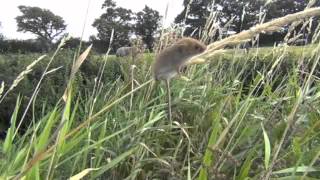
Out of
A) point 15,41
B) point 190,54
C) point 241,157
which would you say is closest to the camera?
point 190,54

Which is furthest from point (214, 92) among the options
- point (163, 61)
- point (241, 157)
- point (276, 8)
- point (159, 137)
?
point (276, 8)

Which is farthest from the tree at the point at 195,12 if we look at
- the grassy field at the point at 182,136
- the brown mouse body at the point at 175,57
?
the brown mouse body at the point at 175,57

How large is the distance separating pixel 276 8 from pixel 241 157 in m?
8.91

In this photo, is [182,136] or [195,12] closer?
[182,136]

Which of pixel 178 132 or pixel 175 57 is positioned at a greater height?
pixel 175 57

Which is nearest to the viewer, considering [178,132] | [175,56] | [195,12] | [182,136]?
[175,56]

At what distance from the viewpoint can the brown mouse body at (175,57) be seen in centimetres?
128

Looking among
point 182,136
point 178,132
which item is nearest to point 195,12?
point 178,132

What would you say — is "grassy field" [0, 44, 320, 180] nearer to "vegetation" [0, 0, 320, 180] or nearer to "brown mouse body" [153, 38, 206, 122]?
"vegetation" [0, 0, 320, 180]

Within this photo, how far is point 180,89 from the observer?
142 inches

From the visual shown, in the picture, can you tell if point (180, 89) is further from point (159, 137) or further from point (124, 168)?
point (124, 168)

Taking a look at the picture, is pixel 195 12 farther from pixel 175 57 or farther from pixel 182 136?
pixel 175 57

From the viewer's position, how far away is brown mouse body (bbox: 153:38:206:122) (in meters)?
1.28

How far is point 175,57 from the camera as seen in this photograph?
134cm
